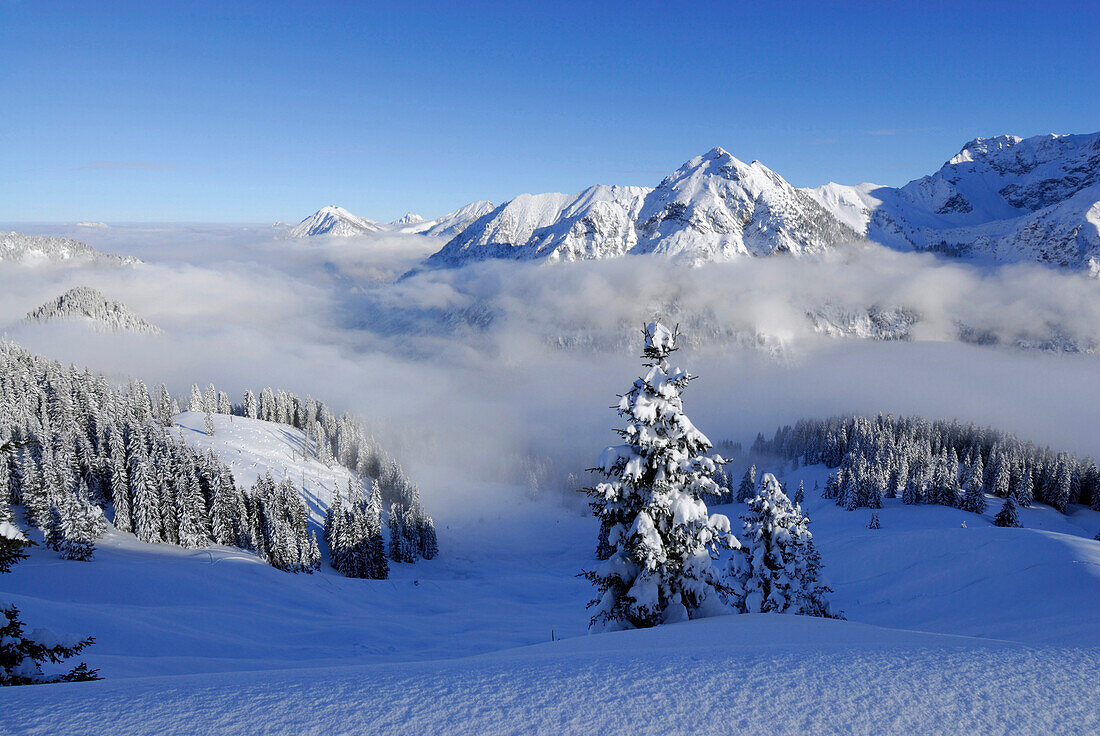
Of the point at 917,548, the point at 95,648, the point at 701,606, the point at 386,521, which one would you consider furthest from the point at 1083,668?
the point at 386,521

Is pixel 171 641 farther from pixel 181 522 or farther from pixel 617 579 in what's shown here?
pixel 181 522

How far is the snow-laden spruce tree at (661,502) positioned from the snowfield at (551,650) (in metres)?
2.11

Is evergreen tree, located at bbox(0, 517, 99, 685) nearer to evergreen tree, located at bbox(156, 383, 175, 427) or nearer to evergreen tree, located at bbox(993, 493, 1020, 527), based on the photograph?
evergreen tree, located at bbox(993, 493, 1020, 527)

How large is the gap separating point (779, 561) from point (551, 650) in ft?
66.5

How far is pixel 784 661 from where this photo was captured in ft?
20.9

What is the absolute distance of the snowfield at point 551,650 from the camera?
4.96 metres

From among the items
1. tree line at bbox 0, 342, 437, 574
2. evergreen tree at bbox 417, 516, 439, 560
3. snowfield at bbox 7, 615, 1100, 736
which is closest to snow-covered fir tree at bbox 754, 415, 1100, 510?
evergreen tree at bbox 417, 516, 439, 560

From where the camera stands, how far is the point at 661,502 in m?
14.4

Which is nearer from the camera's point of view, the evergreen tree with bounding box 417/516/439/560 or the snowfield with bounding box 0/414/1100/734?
the snowfield with bounding box 0/414/1100/734

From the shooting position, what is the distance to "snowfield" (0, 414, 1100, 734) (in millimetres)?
4957

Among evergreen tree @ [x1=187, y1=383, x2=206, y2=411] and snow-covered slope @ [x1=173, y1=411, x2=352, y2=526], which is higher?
evergreen tree @ [x1=187, y1=383, x2=206, y2=411]

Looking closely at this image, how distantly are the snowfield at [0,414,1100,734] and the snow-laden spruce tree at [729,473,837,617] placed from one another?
2625 mm

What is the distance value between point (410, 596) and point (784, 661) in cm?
6518

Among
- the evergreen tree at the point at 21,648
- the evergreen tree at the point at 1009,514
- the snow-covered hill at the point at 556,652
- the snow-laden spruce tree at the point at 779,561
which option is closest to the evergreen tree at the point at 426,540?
the snow-covered hill at the point at 556,652
